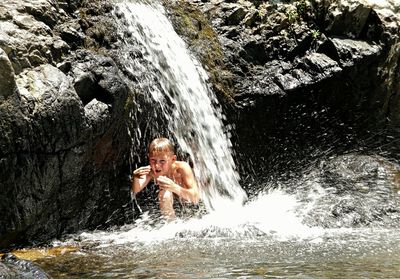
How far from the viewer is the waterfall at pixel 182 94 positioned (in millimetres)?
6992

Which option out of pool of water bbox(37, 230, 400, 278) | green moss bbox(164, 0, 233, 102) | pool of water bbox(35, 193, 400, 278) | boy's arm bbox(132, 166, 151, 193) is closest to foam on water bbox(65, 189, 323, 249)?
pool of water bbox(35, 193, 400, 278)

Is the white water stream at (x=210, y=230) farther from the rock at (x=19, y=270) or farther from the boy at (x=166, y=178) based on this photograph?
the rock at (x=19, y=270)

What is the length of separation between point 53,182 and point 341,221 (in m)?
3.17

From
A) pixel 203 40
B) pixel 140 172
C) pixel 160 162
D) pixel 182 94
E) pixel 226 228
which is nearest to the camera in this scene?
pixel 226 228

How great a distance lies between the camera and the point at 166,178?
6152mm

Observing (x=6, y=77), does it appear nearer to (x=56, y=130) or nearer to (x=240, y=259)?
(x=56, y=130)

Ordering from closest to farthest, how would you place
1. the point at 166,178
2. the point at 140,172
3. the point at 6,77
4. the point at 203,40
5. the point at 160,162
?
the point at 6,77 → the point at 166,178 → the point at 160,162 → the point at 140,172 → the point at 203,40

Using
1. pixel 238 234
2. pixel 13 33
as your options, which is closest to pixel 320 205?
pixel 238 234

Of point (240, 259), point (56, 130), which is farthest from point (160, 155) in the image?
point (240, 259)

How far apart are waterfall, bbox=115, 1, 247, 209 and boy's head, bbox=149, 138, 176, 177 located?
63 cm

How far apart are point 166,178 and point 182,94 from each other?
159cm

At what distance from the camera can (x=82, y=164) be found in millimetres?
5766

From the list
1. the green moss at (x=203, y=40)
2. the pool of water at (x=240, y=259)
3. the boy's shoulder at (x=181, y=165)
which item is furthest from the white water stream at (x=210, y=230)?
the boy's shoulder at (x=181, y=165)

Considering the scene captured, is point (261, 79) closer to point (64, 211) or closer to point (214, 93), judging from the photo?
point (214, 93)
